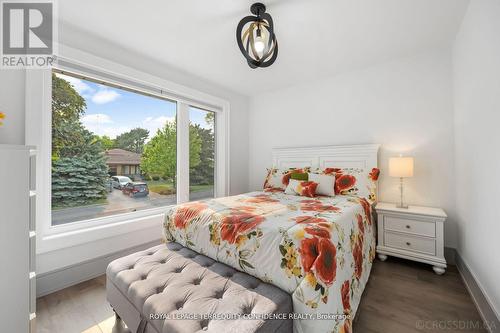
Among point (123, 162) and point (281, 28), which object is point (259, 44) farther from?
point (123, 162)

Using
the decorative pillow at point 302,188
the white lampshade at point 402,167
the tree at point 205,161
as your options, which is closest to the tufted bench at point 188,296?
the decorative pillow at point 302,188

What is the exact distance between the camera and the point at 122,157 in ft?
8.39

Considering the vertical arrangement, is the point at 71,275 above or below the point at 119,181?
below

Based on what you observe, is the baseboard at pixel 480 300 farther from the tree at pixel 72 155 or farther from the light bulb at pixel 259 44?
the tree at pixel 72 155

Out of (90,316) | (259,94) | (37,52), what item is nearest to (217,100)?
(259,94)

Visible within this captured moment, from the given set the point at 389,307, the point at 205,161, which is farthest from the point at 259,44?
the point at 389,307

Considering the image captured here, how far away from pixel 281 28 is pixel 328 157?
182cm

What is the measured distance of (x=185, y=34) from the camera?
2168mm

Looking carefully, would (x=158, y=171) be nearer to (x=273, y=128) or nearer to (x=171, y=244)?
(x=171, y=244)

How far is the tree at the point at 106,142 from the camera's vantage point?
2.37m

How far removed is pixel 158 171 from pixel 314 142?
2.40 m

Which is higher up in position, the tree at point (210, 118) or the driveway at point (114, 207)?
the tree at point (210, 118)

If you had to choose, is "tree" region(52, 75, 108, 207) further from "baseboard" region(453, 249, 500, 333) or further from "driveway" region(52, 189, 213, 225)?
"baseboard" region(453, 249, 500, 333)

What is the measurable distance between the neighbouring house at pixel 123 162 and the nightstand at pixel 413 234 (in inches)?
117
